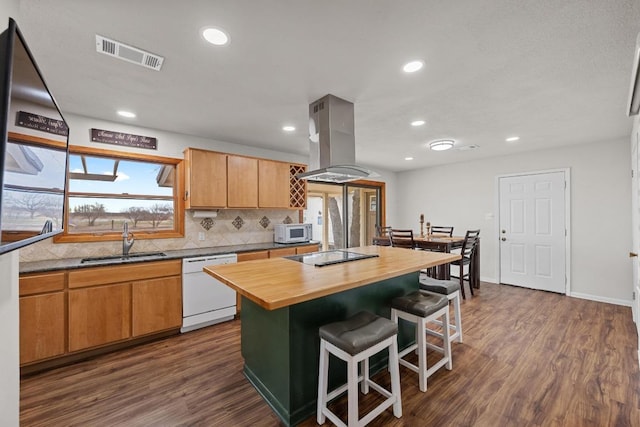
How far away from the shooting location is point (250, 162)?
12.8ft

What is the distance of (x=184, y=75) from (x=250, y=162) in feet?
5.92

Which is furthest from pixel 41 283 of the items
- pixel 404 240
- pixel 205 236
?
pixel 404 240

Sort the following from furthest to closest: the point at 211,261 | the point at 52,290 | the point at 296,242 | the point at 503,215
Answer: the point at 503,215 → the point at 296,242 → the point at 211,261 → the point at 52,290

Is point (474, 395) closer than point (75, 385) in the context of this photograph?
Yes

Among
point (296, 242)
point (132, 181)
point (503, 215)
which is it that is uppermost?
point (132, 181)

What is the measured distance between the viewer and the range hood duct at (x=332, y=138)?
253cm

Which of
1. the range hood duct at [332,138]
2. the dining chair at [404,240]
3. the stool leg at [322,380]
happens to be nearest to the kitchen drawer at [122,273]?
the range hood duct at [332,138]

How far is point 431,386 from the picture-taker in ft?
6.93

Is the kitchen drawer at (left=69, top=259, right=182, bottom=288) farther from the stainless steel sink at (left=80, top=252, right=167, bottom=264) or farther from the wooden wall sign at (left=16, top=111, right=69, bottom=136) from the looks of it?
the wooden wall sign at (left=16, top=111, right=69, bottom=136)

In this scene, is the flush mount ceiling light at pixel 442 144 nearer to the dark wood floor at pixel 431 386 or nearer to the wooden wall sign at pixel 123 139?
Answer: the dark wood floor at pixel 431 386

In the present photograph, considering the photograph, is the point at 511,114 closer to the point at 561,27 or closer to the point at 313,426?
the point at 561,27

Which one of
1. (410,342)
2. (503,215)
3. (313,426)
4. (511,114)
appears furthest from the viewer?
(503,215)

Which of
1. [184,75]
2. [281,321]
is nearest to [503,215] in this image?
[281,321]

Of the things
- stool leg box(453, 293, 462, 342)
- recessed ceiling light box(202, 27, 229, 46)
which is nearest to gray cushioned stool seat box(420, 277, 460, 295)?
stool leg box(453, 293, 462, 342)
